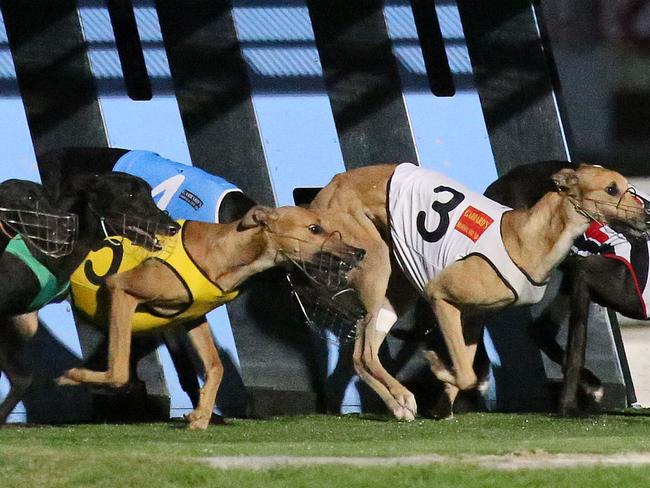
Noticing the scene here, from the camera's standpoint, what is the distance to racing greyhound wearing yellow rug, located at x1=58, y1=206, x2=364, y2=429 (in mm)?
9328

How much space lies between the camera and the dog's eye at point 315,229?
372 inches

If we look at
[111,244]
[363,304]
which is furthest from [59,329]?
[363,304]

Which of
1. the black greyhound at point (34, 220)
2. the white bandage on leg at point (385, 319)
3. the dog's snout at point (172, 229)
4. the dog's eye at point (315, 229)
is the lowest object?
the white bandage on leg at point (385, 319)

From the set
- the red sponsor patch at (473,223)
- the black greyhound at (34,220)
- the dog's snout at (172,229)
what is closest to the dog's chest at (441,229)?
the red sponsor patch at (473,223)

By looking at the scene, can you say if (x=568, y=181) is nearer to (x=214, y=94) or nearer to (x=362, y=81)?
(x=362, y=81)

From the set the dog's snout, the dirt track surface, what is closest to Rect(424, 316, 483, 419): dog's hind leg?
the dog's snout

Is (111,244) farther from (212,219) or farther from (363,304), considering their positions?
(363,304)

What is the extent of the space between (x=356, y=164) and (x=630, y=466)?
482cm

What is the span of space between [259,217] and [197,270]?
0.45 meters

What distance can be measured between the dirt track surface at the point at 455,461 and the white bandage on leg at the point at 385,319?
3154 millimetres

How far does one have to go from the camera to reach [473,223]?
1009 cm

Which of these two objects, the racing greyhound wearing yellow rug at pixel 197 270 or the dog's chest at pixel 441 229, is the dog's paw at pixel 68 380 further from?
the dog's chest at pixel 441 229

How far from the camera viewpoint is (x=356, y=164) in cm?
1170

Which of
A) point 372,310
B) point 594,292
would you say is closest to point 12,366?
point 372,310
